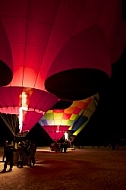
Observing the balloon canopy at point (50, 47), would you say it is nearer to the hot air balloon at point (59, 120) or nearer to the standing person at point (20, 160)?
the standing person at point (20, 160)

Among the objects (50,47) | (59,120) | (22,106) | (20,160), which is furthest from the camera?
(59,120)

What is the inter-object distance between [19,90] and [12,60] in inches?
50.9

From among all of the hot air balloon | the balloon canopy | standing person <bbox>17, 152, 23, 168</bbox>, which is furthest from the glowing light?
the hot air balloon

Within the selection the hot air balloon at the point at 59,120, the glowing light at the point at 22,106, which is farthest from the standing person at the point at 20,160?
the hot air balloon at the point at 59,120

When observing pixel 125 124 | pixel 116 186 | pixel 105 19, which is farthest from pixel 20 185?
pixel 125 124

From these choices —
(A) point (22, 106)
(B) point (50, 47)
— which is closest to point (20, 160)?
(A) point (22, 106)

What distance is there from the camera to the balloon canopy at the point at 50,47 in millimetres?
8508

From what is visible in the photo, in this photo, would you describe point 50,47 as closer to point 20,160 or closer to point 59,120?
point 20,160

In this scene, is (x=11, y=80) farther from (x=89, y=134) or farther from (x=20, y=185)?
(x=89, y=134)

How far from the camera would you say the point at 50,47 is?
9.30 metres

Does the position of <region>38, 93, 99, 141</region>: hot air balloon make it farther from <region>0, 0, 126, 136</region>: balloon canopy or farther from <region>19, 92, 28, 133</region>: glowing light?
<region>19, 92, 28, 133</region>: glowing light

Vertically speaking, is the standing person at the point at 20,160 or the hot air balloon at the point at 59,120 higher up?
the hot air balloon at the point at 59,120

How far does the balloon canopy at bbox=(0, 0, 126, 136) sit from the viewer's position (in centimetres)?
851

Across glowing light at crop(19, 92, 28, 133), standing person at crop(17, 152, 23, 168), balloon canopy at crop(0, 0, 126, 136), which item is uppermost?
balloon canopy at crop(0, 0, 126, 136)
